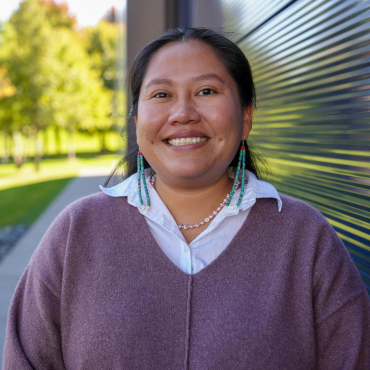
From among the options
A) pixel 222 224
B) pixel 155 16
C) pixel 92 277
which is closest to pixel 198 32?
pixel 222 224

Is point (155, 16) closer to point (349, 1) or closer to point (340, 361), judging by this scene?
point (349, 1)

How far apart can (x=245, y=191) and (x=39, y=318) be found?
2.66ft

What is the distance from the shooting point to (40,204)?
456 inches

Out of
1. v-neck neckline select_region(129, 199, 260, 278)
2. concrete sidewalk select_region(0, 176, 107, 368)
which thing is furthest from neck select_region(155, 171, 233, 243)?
concrete sidewalk select_region(0, 176, 107, 368)

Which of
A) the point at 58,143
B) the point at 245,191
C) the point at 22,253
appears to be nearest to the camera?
the point at 245,191

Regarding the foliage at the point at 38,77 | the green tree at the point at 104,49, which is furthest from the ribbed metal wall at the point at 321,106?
the green tree at the point at 104,49

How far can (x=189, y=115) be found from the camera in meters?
1.59

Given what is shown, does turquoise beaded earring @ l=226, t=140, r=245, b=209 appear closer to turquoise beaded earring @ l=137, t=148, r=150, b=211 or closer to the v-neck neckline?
the v-neck neckline

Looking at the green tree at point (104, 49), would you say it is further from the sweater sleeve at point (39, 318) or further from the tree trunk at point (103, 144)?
the sweater sleeve at point (39, 318)

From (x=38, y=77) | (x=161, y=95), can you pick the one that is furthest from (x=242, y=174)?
(x=38, y=77)

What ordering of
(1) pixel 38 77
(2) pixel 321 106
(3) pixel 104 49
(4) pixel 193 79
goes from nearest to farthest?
(4) pixel 193 79
(2) pixel 321 106
(1) pixel 38 77
(3) pixel 104 49

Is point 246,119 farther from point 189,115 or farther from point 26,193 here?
point 26,193

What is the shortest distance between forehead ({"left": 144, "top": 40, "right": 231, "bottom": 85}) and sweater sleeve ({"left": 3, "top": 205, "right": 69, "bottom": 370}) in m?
0.64

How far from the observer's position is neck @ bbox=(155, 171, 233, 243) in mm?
1763
